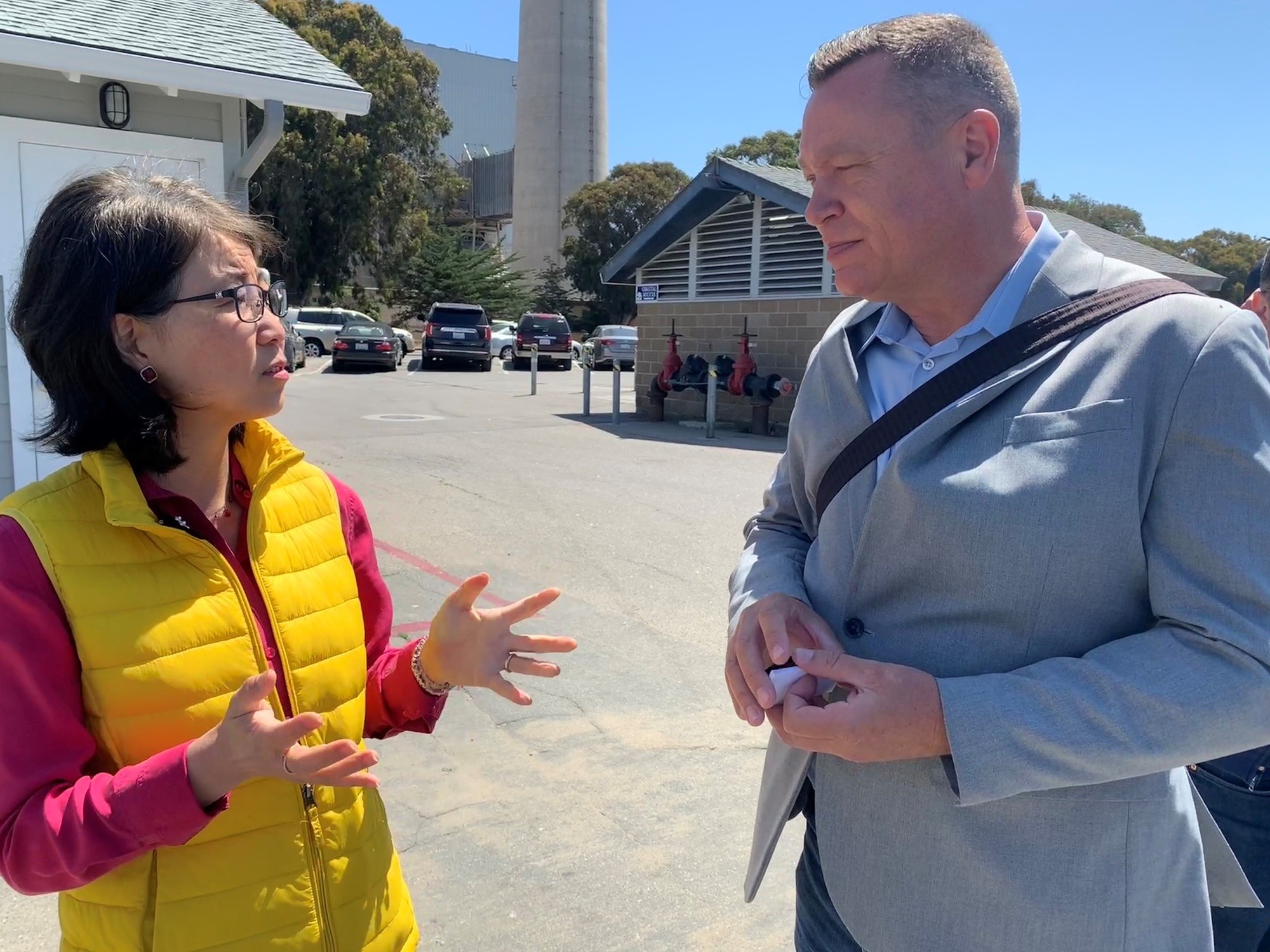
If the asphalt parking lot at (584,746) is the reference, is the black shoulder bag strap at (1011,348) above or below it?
above

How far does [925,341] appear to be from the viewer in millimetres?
1735

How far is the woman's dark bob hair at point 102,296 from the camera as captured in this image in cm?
161

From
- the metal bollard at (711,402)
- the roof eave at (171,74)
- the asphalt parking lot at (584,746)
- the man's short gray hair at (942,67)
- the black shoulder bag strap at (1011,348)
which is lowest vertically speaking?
the asphalt parking lot at (584,746)

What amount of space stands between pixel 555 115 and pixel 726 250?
39333mm

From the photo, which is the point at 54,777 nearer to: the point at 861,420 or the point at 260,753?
the point at 260,753

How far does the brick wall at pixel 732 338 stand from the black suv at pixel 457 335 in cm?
1066

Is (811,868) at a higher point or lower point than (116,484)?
lower

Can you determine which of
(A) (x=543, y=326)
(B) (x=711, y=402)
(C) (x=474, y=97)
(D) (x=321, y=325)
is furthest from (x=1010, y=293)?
(C) (x=474, y=97)

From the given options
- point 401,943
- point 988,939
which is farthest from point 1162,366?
point 401,943

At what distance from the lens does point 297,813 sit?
165 centimetres

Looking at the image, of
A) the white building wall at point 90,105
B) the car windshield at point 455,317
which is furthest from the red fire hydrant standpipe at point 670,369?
the car windshield at point 455,317

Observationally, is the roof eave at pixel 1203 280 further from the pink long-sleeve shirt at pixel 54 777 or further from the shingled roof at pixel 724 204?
the pink long-sleeve shirt at pixel 54 777

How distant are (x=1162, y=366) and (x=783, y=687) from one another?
0.71m

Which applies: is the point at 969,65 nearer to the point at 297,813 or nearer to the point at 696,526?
the point at 297,813
